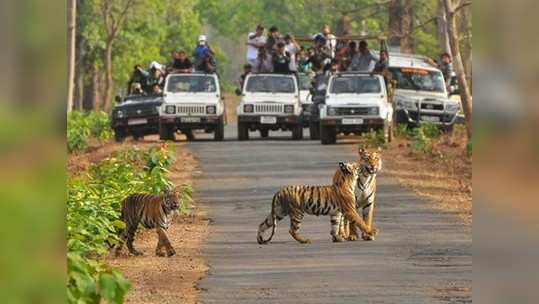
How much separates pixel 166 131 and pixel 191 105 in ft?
3.03

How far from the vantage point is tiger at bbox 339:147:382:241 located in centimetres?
1584

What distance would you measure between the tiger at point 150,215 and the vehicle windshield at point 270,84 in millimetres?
23675

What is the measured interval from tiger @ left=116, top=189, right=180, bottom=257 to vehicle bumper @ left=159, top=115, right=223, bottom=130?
73.6ft

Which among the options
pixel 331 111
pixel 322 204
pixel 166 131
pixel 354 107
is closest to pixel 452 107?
pixel 354 107

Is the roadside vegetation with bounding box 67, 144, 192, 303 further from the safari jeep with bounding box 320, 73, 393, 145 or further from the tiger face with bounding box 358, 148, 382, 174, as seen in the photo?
the safari jeep with bounding box 320, 73, 393, 145

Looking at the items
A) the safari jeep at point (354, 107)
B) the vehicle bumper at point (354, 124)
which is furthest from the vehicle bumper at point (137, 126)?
the vehicle bumper at point (354, 124)

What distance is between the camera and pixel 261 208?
20406 mm

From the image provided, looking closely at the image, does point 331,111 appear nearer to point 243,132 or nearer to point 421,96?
point 243,132

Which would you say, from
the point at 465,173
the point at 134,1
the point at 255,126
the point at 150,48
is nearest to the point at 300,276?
the point at 465,173

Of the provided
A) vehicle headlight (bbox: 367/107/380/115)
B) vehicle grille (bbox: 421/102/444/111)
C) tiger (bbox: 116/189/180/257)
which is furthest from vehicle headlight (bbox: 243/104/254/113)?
tiger (bbox: 116/189/180/257)

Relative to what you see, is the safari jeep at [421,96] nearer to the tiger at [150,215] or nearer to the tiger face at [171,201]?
the tiger at [150,215]

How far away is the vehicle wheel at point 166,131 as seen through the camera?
37.2 meters

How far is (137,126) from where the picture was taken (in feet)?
127
